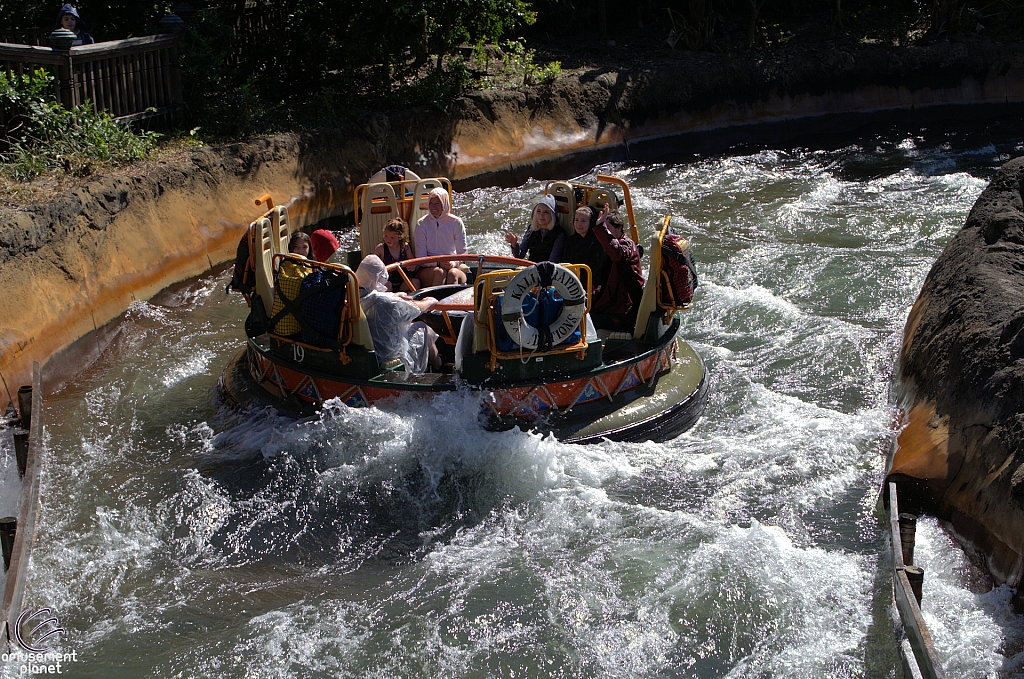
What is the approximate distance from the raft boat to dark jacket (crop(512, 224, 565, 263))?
1.09 meters

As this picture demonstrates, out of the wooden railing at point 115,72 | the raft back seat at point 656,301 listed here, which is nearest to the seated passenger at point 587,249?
the raft back seat at point 656,301

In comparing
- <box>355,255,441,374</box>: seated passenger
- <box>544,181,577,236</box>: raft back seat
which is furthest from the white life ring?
<box>544,181,577,236</box>: raft back seat

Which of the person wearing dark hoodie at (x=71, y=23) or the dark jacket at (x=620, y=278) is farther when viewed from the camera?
the person wearing dark hoodie at (x=71, y=23)

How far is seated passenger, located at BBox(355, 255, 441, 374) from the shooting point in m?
7.64

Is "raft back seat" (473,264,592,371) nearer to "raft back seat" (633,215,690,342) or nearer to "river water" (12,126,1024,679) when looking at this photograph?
"river water" (12,126,1024,679)

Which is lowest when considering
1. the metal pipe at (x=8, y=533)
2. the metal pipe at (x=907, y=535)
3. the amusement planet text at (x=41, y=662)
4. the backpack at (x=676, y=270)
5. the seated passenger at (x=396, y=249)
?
the amusement planet text at (x=41, y=662)

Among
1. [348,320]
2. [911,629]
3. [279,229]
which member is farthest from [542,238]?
[911,629]

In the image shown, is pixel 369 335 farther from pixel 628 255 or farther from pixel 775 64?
pixel 775 64

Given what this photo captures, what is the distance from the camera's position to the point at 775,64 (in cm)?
1936

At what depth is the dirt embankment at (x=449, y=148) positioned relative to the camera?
9.80m

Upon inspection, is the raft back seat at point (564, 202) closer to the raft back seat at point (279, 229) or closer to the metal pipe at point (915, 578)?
the raft back seat at point (279, 229)

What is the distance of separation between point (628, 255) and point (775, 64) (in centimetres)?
Answer: 1252

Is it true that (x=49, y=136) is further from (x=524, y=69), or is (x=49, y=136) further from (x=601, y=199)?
(x=524, y=69)

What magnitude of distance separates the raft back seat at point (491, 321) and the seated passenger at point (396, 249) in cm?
155
